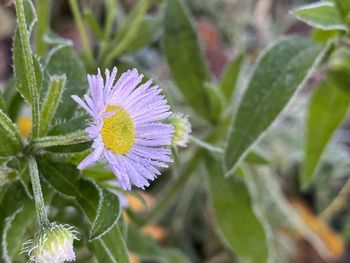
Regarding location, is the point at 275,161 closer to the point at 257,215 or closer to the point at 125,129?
the point at 257,215

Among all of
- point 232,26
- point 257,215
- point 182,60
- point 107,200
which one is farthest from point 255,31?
point 107,200

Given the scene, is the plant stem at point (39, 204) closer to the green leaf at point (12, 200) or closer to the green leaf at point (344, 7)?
the green leaf at point (12, 200)

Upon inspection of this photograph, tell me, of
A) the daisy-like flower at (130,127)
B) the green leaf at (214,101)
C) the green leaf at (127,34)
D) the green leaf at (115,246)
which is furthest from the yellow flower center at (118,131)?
the green leaf at (214,101)

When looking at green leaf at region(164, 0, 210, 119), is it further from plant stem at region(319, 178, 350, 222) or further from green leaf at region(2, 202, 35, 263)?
plant stem at region(319, 178, 350, 222)

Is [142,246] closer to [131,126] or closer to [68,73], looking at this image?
[68,73]

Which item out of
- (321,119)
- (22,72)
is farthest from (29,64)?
(321,119)

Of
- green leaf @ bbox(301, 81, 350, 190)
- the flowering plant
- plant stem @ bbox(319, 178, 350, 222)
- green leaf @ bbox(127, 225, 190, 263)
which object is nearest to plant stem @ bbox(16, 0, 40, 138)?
the flowering plant
